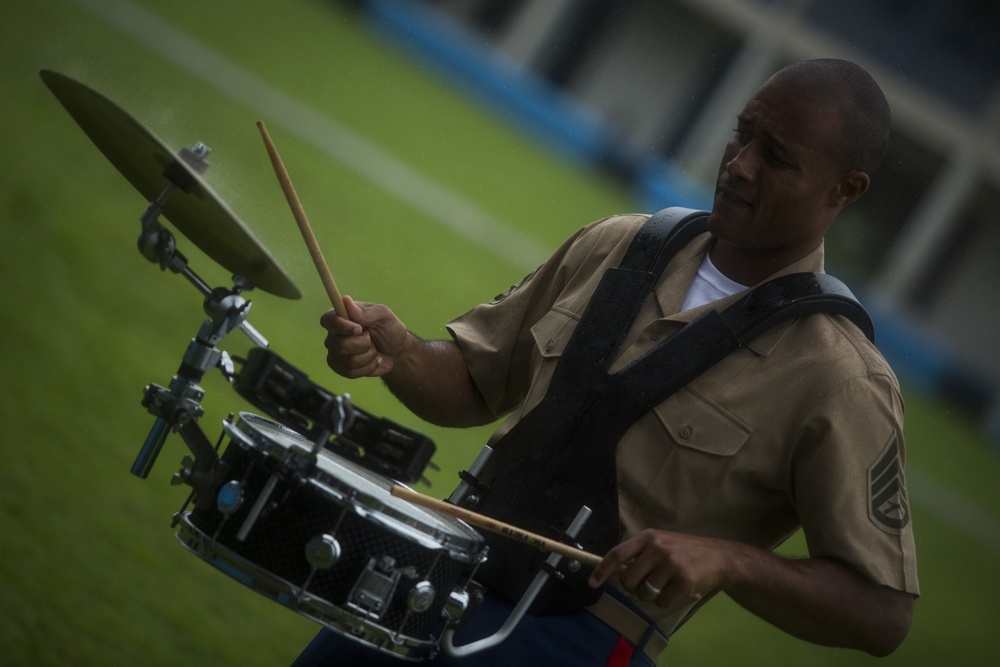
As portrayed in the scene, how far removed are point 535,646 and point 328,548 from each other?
40 cm

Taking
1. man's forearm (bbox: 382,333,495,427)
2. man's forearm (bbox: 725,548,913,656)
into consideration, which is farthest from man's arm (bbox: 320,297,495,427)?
man's forearm (bbox: 725,548,913,656)

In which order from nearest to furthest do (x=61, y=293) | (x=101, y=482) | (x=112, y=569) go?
(x=112, y=569) < (x=101, y=482) < (x=61, y=293)

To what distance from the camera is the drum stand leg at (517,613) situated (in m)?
1.79

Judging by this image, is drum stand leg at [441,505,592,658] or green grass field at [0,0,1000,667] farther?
green grass field at [0,0,1000,667]

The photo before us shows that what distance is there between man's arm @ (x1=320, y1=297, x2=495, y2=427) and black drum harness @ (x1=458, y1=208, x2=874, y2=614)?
25cm

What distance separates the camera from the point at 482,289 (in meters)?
8.23

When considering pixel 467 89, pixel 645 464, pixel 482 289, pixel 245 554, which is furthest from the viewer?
pixel 467 89

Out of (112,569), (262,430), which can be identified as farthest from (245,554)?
(112,569)

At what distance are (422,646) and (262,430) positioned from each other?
39 cm

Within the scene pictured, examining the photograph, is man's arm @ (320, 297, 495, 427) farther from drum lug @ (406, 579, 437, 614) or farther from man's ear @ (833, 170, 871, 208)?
man's ear @ (833, 170, 871, 208)

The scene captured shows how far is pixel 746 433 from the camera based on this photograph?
1.86 meters

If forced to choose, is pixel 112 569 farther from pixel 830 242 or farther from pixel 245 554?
pixel 830 242

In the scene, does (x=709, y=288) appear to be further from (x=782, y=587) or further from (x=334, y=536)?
(x=334, y=536)

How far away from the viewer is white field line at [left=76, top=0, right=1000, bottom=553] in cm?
955
